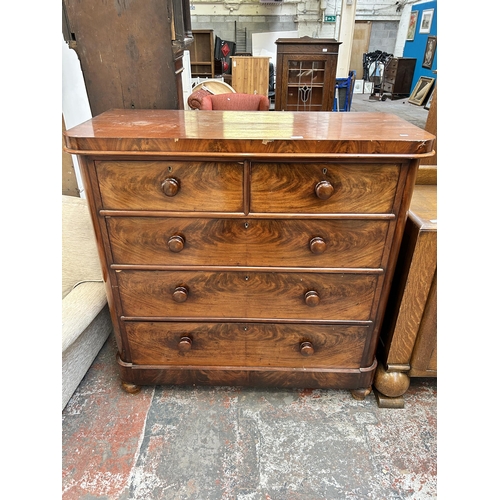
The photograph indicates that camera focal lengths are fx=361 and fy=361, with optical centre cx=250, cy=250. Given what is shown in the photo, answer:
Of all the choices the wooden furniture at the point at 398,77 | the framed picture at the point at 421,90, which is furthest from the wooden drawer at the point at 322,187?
the wooden furniture at the point at 398,77

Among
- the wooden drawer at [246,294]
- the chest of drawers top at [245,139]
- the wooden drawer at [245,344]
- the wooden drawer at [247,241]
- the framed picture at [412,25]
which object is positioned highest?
the framed picture at [412,25]

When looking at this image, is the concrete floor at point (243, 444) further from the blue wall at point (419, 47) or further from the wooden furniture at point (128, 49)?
the blue wall at point (419, 47)

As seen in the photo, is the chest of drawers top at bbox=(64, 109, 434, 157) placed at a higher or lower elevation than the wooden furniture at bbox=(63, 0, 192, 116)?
lower

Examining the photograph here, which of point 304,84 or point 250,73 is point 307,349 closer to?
point 304,84

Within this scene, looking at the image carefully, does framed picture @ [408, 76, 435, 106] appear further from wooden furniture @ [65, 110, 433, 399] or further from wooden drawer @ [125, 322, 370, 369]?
wooden drawer @ [125, 322, 370, 369]

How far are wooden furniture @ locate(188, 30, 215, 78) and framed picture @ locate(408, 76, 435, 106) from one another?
4.77 metres

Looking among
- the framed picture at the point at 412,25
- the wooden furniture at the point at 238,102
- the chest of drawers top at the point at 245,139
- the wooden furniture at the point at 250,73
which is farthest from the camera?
the framed picture at the point at 412,25

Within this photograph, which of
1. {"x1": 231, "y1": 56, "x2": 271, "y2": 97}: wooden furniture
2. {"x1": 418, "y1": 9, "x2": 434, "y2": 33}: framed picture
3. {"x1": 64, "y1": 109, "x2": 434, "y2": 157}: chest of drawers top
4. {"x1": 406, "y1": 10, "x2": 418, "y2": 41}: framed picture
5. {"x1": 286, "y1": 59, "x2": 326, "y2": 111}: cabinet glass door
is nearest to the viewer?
{"x1": 64, "y1": 109, "x2": 434, "y2": 157}: chest of drawers top

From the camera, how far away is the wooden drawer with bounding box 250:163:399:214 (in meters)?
1.13

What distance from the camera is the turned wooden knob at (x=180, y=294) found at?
4.37 ft

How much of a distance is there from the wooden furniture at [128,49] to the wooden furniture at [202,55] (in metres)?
6.97

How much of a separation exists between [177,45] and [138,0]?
22 centimetres

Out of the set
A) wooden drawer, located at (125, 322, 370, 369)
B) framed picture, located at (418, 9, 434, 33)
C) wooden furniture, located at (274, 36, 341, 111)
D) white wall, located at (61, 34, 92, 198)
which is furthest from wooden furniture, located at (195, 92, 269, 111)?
framed picture, located at (418, 9, 434, 33)

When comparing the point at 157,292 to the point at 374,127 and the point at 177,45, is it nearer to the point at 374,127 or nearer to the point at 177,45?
the point at 374,127
